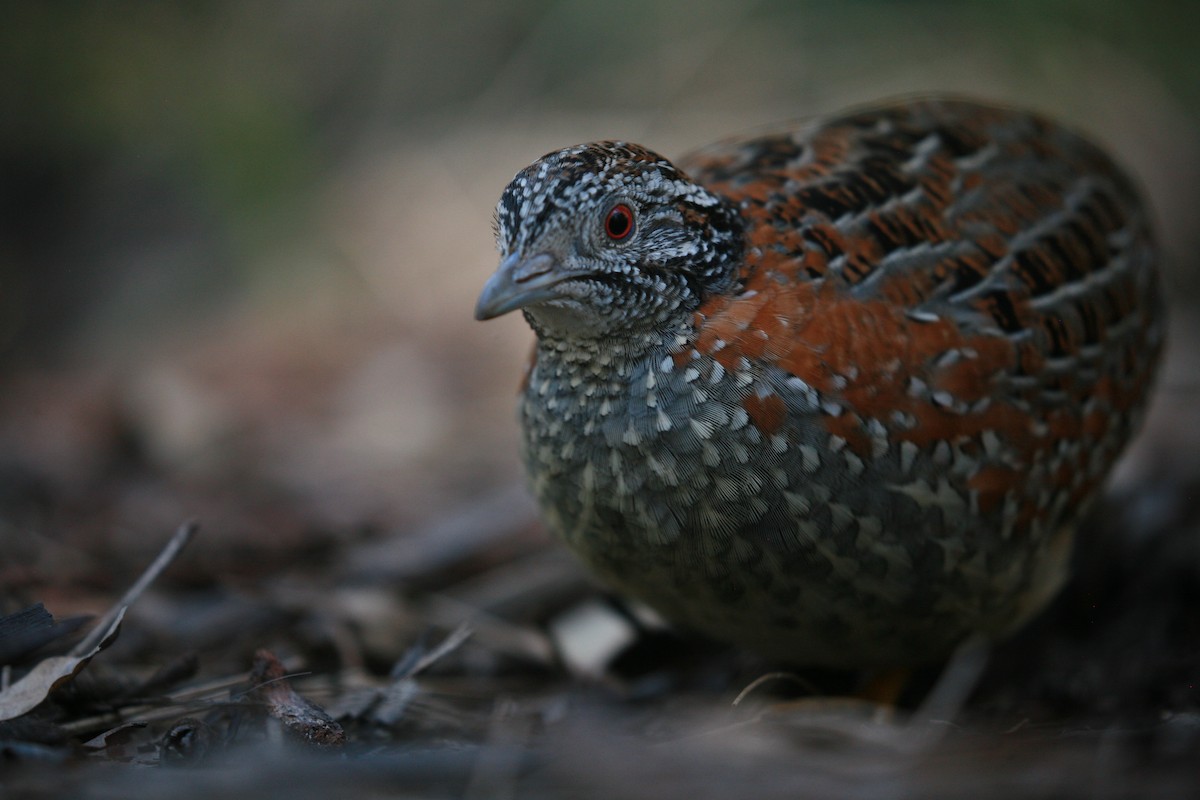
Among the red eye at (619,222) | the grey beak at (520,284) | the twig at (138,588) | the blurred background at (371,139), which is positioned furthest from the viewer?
the blurred background at (371,139)

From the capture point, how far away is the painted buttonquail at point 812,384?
11.1ft

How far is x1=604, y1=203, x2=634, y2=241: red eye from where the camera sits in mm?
3350

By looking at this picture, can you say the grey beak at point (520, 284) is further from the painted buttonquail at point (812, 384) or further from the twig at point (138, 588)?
the twig at point (138, 588)

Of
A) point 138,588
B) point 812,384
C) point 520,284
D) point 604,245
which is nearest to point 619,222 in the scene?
point 604,245

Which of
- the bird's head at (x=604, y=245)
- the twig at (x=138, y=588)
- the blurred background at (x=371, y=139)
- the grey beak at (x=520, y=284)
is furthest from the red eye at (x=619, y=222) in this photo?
the blurred background at (x=371, y=139)

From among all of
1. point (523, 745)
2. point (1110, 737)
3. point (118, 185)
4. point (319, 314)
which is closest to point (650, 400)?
point (523, 745)

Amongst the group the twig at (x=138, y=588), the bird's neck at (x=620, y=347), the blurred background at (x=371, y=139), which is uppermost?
the blurred background at (x=371, y=139)

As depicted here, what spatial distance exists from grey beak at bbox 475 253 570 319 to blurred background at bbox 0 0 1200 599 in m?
3.80

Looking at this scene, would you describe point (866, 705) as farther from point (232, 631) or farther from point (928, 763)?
point (232, 631)

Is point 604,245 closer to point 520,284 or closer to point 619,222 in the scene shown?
point 619,222

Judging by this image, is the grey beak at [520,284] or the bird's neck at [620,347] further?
the bird's neck at [620,347]

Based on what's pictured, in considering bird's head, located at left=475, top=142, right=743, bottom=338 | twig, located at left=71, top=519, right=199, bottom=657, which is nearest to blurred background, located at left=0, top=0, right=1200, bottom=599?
twig, located at left=71, top=519, right=199, bottom=657

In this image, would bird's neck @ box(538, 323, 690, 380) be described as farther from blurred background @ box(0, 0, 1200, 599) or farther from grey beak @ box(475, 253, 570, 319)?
blurred background @ box(0, 0, 1200, 599)

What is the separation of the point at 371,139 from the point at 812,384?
24.8 feet
